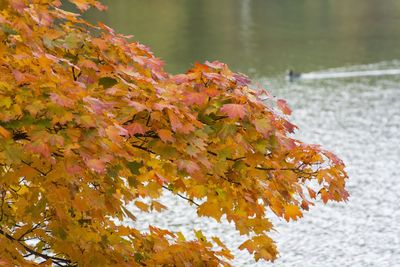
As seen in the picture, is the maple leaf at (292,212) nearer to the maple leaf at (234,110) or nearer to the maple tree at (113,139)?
the maple tree at (113,139)

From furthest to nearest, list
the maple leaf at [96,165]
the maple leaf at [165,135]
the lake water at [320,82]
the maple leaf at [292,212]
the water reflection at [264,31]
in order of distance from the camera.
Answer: the water reflection at [264,31], the lake water at [320,82], the maple leaf at [292,212], the maple leaf at [165,135], the maple leaf at [96,165]

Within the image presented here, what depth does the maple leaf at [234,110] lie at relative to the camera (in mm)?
4883

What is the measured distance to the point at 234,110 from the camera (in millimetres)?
4906

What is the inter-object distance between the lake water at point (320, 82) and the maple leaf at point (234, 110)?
9.31 feet

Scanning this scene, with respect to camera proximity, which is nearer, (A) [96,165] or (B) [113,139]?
(A) [96,165]

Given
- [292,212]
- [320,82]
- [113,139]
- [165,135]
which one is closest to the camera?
[113,139]

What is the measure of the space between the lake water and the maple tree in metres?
2.06

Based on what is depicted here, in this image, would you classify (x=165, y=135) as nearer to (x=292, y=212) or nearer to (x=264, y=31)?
(x=292, y=212)

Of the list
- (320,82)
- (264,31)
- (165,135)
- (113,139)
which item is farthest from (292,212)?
(264,31)

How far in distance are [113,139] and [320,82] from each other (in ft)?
115

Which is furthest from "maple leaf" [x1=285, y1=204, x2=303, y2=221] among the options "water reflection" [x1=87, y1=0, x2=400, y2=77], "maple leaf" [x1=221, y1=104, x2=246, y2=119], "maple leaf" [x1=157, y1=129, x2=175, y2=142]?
"water reflection" [x1=87, y1=0, x2=400, y2=77]

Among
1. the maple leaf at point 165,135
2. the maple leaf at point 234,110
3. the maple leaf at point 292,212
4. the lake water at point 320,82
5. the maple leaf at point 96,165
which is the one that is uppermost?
the lake water at point 320,82

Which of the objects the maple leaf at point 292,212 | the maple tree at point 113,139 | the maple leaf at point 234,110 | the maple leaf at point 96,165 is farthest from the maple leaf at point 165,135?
the maple leaf at point 292,212

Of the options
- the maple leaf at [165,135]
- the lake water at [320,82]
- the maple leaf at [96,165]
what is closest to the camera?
the maple leaf at [96,165]
